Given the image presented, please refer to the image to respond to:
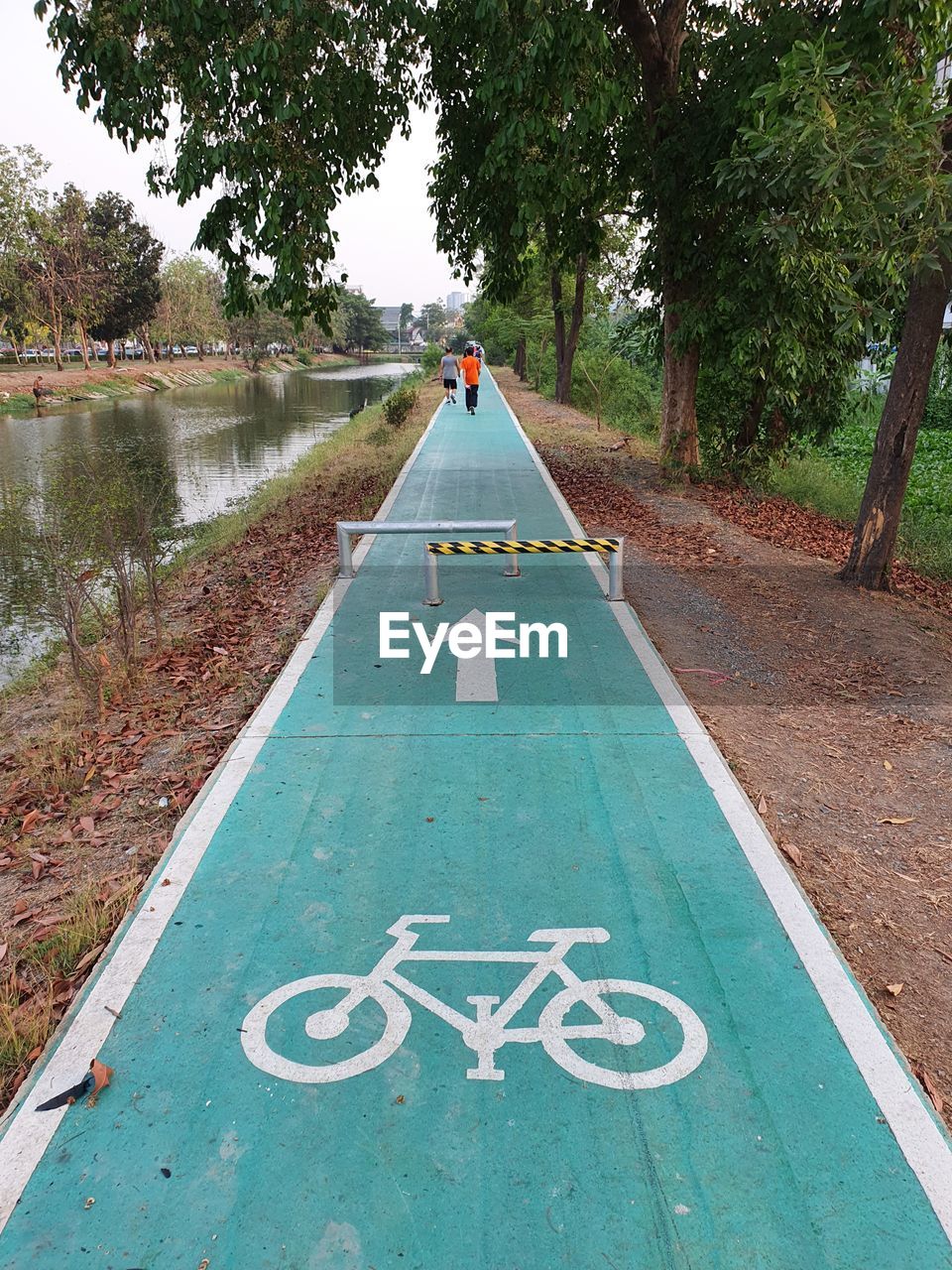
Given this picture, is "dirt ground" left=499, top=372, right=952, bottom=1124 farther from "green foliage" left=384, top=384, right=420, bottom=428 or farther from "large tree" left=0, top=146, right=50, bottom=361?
"large tree" left=0, top=146, right=50, bottom=361

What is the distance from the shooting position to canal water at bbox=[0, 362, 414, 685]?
1273 cm

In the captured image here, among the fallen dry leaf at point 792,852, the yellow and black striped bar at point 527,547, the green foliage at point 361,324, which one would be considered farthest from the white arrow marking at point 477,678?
the green foliage at point 361,324

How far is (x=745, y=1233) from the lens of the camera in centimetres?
268

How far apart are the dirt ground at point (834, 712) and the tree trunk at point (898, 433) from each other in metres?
0.45

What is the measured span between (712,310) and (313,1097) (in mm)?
12875

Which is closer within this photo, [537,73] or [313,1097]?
[313,1097]

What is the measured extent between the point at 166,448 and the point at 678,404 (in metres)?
20.6

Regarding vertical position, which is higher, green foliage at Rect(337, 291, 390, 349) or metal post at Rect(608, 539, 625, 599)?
green foliage at Rect(337, 291, 390, 349)


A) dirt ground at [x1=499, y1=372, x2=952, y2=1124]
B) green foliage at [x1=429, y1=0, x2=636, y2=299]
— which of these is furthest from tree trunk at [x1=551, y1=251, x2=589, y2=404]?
dirt ground at [x1=499, y1=372, x2=952, y2=1124]

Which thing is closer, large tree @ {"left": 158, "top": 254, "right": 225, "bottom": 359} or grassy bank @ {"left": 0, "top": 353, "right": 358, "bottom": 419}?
grassy bank @ {"left": 0, "top": 353, "right": 358, "bottom": 419}

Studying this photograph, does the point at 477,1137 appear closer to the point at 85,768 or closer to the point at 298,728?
the point at 298,728

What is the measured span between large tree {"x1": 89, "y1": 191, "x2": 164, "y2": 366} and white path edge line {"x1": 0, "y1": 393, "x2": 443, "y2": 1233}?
6012 centimetres

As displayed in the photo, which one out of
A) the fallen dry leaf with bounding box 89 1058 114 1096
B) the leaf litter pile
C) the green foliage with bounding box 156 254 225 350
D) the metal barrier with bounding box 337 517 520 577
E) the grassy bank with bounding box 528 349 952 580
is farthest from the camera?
the green foliage with bounding box 156 254 225 350

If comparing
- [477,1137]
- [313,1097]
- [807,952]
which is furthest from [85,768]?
[807,952]
